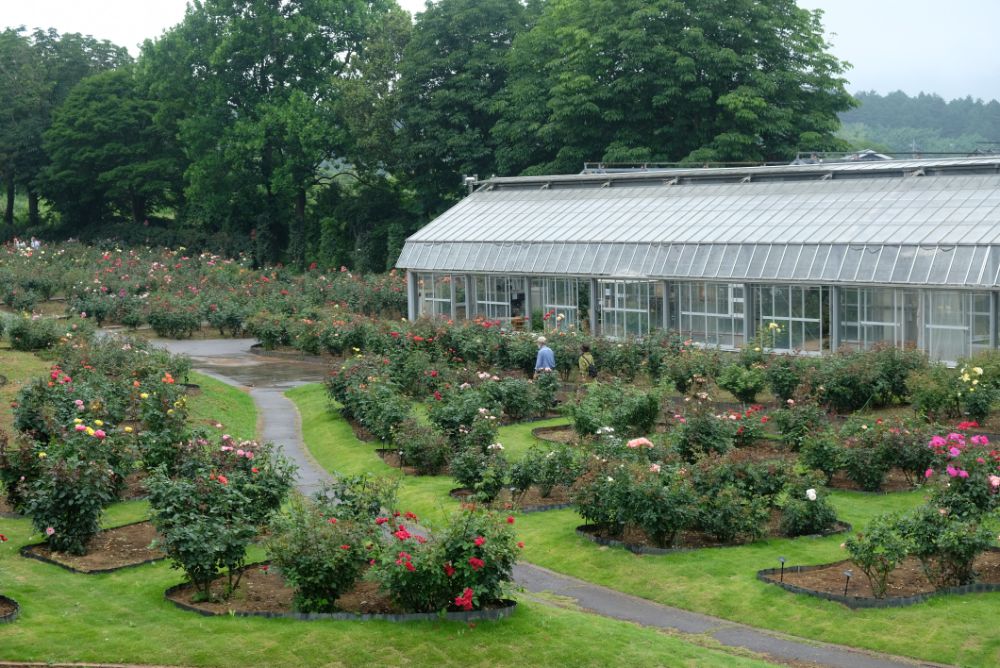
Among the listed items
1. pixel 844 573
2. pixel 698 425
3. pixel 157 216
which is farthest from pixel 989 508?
pixel 157 216

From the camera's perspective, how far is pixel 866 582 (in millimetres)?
14320

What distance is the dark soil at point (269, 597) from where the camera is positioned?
43.3ft

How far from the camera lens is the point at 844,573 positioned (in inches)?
563

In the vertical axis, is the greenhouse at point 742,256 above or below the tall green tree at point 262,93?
below

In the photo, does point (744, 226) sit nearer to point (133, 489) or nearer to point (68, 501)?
point (133, 489)

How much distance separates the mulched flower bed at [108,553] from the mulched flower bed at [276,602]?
1.33 m

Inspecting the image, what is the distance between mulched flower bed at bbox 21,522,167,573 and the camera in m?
15.0

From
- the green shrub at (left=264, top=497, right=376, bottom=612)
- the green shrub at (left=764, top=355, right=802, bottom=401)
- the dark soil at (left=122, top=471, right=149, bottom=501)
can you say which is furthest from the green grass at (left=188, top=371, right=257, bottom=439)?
the green shrub at (left=764, top=355, right=802, bottom=401)

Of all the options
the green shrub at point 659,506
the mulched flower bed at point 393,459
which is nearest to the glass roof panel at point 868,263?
the mulched flower bed at point 393,459

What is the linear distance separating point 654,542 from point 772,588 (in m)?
2.20

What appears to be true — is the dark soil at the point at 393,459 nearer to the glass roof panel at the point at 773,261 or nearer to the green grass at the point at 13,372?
the green grass at the point at 13,372

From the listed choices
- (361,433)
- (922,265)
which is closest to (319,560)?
(361,433)

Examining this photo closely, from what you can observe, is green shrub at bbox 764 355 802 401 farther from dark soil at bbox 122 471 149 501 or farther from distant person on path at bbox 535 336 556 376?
dark soil at bbox 122 471 149 501

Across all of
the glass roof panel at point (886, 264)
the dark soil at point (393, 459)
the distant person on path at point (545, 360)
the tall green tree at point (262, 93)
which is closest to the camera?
the dark soil at point (393, 459)
